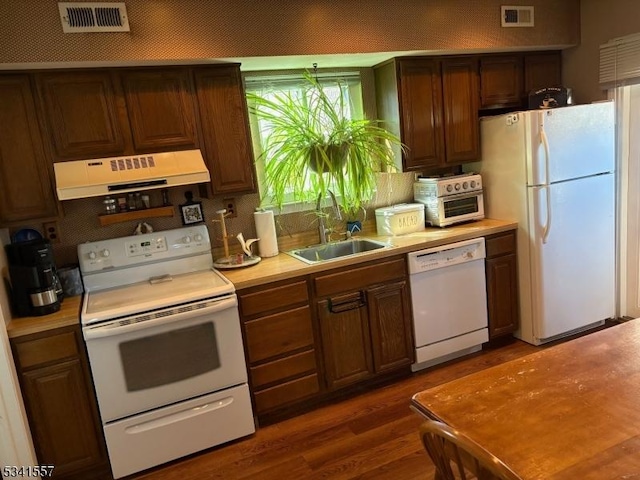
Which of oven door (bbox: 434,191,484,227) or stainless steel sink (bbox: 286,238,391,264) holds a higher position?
oven door (bbox: 434,191,484,227)

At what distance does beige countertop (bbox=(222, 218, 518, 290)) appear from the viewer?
8.59 ft

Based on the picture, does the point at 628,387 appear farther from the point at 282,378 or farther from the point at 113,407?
the point at 113,407

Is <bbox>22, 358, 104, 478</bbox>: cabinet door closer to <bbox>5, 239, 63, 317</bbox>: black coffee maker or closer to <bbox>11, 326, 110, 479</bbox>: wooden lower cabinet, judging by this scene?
<bbox>11, 326, 110, 479</bbox>: wooden lower cabinet

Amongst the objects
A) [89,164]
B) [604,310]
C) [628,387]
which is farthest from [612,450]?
[604,310]

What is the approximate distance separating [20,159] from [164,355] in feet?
4.01

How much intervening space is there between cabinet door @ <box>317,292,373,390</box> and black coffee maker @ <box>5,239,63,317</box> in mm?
1407

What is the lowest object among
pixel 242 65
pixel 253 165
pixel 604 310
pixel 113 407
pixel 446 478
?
pixel 604 310

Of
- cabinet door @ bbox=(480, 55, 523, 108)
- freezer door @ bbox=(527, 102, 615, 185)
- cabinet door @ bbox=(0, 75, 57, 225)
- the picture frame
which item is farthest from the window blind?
cabinet door @ bbox=(0, 75, 57, 225)

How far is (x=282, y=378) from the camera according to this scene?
2.72 meters

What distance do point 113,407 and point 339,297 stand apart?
1316mm

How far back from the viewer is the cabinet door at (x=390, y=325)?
2.93 meters

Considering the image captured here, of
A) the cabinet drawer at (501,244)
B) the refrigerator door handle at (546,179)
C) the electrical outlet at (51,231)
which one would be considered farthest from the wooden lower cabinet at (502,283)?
the electrical outlet at (51,231)

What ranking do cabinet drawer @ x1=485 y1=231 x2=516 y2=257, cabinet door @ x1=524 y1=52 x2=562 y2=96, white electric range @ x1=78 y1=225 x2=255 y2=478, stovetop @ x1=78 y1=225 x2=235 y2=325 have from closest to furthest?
1. white electric range @ x1=78 y1=225 x2=255 y2=478
2. stovetop @ x1=78 y1=225 x2=235 y2=325
3. cabinet drawer @ x1=485 y1=231 x2=516 y2=257
4. cabinet door @ x1=524 y1=52 x2=562 y2=96

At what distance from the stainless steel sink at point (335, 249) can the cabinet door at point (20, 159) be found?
1.46 m
